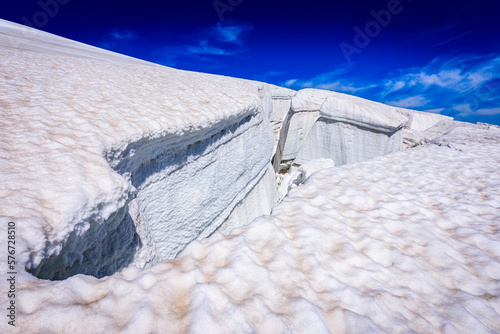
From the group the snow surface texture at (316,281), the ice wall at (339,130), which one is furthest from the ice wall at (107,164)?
the ice wall at (339,130)

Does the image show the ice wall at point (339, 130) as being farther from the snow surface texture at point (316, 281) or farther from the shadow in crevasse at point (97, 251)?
the shadow in crevasse at point (97, 251)

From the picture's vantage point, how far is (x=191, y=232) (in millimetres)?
2684

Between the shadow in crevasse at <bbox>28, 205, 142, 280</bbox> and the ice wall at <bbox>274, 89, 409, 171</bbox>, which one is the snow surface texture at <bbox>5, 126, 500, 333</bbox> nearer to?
the shadow in crevasse at <bbox>28, 205, 142, 280</bbox>

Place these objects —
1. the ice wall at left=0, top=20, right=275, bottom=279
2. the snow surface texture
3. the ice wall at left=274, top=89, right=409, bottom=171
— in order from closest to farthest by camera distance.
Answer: the snow surface texture
the ice wall at left=0, top=20, right=275, bottom=279
the ice wall at left=274, top=89, right=409, bottom=171

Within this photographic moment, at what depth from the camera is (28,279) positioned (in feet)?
2.54

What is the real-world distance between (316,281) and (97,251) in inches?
46.4

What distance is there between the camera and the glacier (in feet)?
2.66

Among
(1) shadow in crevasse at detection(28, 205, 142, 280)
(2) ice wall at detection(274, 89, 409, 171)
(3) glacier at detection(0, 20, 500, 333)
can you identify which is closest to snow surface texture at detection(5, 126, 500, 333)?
(3) glacier at detection(0, 20, 500, 333)

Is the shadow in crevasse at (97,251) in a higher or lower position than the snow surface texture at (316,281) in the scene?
lower

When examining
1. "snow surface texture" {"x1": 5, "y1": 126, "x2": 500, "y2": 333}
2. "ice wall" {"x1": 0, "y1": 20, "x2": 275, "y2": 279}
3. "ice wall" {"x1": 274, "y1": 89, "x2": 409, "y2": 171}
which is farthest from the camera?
"ice wall" {"x1": 274, "y1": 89, "x2": 409, "y2": 171}

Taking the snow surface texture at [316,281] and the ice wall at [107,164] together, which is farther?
the ice wall at [107,164]

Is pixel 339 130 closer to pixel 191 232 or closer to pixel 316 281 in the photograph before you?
pixel 191 232

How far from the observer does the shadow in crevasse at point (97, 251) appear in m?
1.04

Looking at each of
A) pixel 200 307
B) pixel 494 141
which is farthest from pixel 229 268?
pixel 494 141
